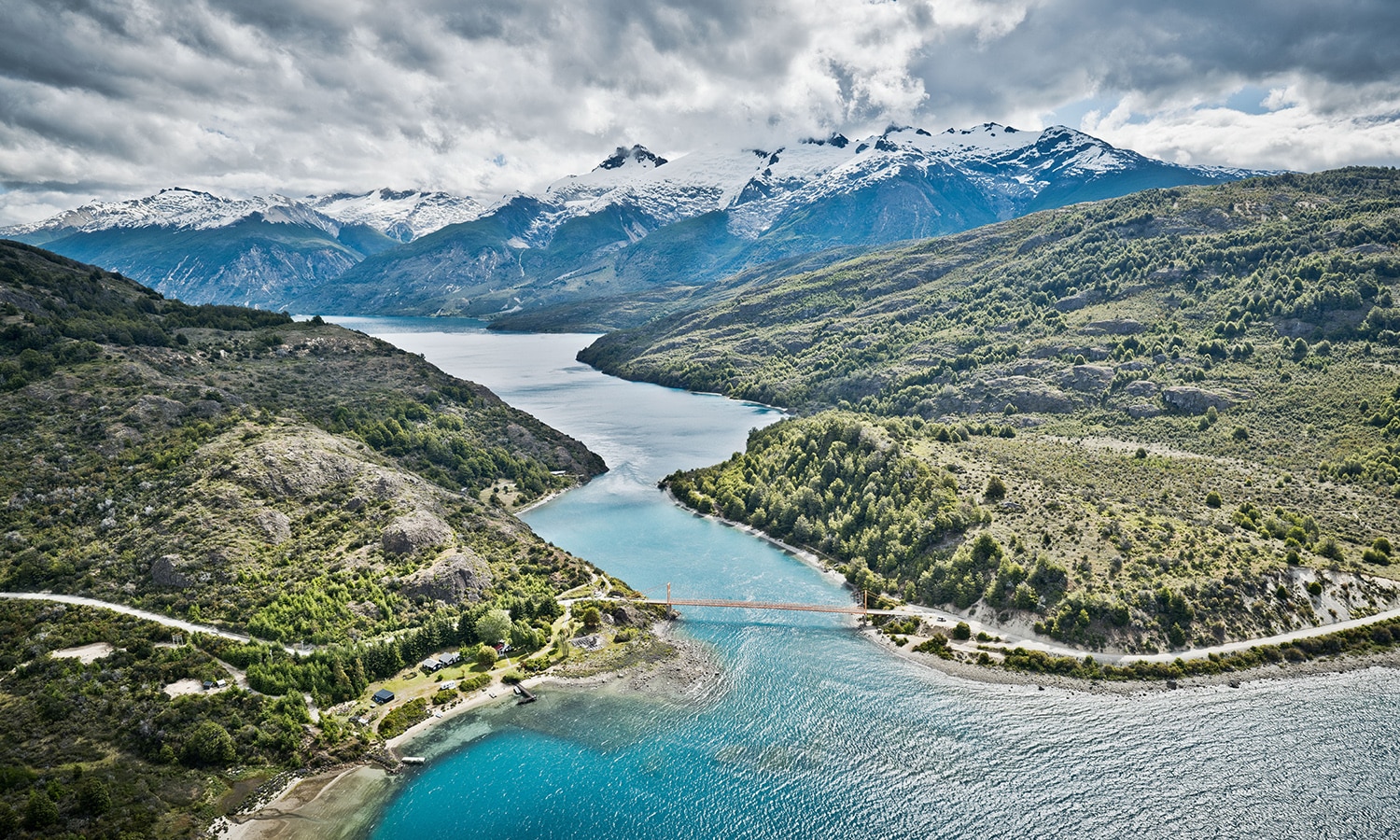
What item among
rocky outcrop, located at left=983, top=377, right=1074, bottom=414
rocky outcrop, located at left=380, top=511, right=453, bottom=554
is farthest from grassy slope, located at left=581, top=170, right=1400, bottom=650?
rocky outcrop, located at left=380, top=511, right=453, bottom=554

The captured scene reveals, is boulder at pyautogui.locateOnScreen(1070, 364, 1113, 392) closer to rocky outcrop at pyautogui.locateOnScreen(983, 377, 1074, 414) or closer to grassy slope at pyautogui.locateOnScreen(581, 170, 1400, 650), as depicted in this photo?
grassy slope at pyautogui.locateOnScreen(581, 170, 1400, 650)

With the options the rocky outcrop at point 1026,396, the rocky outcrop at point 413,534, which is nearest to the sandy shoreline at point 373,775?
the rocky outcrop at point 413,534

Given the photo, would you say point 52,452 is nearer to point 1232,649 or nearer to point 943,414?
point 1232,649

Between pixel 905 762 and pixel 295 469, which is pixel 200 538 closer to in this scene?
pixel 295 469

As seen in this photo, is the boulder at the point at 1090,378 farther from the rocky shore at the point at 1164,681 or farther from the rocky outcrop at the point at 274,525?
the rocky outcrop at the point at 274,525

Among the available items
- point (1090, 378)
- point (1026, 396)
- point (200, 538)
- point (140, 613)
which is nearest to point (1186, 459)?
point (1090, 378)

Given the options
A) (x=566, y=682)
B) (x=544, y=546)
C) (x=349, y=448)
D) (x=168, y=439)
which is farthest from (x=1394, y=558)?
(x=168, y=439)
